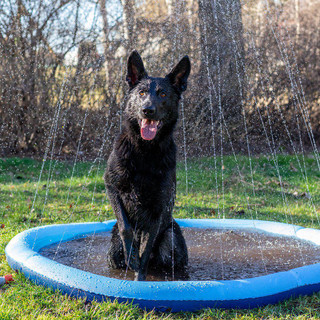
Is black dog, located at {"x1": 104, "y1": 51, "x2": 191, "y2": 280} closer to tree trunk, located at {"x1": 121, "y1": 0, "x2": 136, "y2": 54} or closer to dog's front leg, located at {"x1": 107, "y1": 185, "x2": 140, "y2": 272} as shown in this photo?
dog's front leg, located at {"x1": 107, "y1": 185, "x2": 140, "y2": 272}

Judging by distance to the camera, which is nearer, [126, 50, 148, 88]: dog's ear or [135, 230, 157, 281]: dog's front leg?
[135, 230, 157, 281]: dog's front leg

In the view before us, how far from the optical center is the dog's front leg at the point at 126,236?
3223 mm

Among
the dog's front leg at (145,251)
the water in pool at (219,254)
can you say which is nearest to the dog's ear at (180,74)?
the dog's front leg at (145,251)

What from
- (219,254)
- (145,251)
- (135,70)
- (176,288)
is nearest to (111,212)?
(219,254)

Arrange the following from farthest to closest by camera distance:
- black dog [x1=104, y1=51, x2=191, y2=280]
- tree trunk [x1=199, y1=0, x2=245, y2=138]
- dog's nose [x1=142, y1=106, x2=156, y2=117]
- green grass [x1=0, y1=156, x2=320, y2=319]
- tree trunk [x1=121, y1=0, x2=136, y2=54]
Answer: tree trunk [x1=199, y1=0, x2=245, y2=138] → tree trunk [x1=121, y1=0, x2=136, y2=54] → black dog [x1=104, y1=51, x2=191, y2=280] → dog's nose [x1=142, y1=106, x2=156, y2=117] → green grass [x1=0, y1=156, x2=320, y2=319]

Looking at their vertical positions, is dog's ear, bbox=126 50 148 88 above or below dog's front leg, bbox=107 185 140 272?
above

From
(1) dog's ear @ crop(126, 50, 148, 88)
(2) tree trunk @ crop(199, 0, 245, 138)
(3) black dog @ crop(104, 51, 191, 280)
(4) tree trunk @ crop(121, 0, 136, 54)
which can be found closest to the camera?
(3) black dog @ crop(104, 51, 191, 280)

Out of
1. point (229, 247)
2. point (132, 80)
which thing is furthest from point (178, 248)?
point (132, 80)

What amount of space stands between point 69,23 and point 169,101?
21.0 feet

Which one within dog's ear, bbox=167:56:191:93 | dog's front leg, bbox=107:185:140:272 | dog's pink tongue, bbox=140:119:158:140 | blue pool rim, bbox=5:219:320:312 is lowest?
blue pool rim, bbox=5:219:320:312

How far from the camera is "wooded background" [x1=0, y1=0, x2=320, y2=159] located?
8.70m

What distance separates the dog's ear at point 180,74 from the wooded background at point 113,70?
5141 mm

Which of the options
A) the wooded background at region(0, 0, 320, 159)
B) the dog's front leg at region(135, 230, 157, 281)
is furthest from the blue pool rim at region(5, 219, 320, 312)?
the wooded background at region(0, 0, 320, 159)

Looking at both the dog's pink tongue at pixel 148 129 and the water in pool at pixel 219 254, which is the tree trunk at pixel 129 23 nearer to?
the water in pool at pixel 219 254
